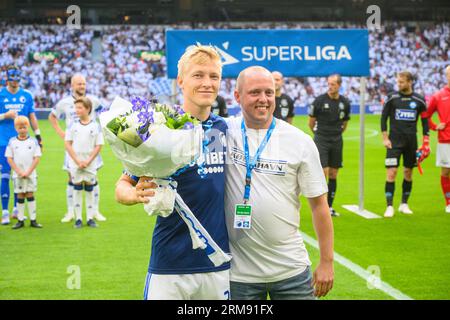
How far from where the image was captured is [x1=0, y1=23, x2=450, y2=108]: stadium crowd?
133ft

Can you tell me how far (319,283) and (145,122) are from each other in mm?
1571

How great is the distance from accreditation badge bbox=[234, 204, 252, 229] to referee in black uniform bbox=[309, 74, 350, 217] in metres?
7.44

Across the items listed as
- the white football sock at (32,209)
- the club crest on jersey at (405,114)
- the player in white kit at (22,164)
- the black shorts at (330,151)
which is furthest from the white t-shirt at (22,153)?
Answer: the club crest on jersey at (405,114)

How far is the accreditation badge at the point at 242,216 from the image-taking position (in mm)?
4062

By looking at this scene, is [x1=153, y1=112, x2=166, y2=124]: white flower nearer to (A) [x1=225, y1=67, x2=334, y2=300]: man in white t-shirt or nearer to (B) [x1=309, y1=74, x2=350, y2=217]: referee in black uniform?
(A) [x1=225, y1=67, x2=334, y2=300]: man in white t-shirt

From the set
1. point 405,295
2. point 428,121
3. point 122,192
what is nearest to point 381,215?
point 428,121

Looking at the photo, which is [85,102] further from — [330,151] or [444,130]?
[444,130]

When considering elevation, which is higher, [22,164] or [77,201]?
[22,164]

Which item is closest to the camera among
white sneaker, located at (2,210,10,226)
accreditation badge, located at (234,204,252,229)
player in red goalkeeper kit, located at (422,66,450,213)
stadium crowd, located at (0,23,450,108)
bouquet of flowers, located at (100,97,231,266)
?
bouquet of flowers, located at (100,97,231,266)

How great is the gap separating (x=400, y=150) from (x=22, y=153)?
6225 millimetres

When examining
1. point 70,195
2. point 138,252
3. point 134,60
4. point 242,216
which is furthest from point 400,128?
point 134,60

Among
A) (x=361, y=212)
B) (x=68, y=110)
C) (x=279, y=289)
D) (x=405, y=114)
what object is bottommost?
(x=361, y=212)

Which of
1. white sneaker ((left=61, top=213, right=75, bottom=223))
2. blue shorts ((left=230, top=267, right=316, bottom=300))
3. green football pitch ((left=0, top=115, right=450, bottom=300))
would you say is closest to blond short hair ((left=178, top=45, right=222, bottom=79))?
blue shorts ((left=230, top=267, right=316, bottom=300))

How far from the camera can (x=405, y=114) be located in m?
11.6
